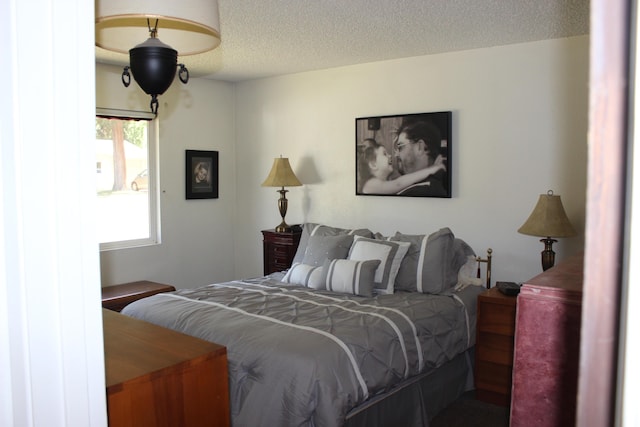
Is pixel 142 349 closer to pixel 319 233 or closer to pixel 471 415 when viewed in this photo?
pixel 471 415

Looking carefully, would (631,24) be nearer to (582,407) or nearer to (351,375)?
(582,407)

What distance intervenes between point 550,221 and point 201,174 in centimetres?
353

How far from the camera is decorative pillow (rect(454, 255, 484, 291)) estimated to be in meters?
4.07

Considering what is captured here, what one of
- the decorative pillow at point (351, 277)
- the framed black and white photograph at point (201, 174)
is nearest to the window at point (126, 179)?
the framed black and white photograph at point (201, 174)

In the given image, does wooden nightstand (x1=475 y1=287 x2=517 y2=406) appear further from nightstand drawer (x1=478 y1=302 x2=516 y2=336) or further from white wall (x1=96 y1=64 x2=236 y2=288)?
white wall (x1=96 y1=64 x2=236 y2=288)

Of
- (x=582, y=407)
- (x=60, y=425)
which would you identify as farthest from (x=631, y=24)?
(x=60, y=425)

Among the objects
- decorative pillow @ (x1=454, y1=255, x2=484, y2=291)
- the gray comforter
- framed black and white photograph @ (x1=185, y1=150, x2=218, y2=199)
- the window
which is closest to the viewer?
the gray comforter

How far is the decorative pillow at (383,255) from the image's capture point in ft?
12.6

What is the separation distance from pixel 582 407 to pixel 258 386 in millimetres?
2408

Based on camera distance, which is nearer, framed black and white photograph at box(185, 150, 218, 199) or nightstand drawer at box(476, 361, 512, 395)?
nightstand drawer at box(476, 361, 512, 395)

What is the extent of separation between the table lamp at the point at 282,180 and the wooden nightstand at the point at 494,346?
7.04 ft

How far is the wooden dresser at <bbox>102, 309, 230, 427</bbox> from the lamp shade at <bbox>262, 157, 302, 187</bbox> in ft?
11.0

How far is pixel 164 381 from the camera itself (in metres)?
1.41

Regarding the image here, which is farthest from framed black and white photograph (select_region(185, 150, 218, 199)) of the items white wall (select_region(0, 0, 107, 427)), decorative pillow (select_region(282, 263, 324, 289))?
white wall (select_region(0, 0, 107, 427))
